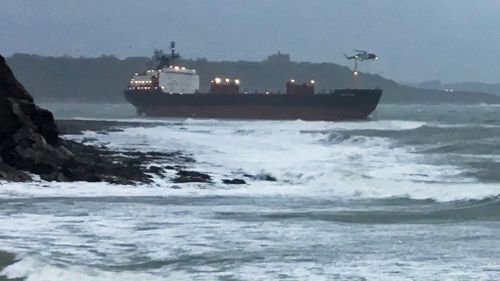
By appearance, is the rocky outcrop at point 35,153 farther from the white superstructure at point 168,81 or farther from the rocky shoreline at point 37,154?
the white superstructure at point 168,81

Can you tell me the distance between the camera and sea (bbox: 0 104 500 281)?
9.03 metres

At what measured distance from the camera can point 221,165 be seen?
23969 millimetres

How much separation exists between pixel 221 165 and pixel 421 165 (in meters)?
5.78

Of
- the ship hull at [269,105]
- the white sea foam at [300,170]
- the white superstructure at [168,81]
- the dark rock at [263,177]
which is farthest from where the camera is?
the white superstructure at [168,81]

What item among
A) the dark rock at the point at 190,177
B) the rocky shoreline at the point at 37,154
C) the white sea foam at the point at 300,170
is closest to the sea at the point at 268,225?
the white sea foam at the point at 300,170

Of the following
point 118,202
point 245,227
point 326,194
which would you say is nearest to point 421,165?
point 326,194

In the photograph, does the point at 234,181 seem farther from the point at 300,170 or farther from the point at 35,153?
the point at 35,153

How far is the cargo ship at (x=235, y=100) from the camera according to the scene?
59.8 m

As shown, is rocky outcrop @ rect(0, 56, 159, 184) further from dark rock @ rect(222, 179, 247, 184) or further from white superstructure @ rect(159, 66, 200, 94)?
white superstructure @ rect(159, 66, 200, 94)

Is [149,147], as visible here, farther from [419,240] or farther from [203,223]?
[419,240]

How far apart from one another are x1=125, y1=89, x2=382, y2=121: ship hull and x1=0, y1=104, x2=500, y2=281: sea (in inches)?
1388

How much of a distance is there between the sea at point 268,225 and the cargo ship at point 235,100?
35315 millimetres

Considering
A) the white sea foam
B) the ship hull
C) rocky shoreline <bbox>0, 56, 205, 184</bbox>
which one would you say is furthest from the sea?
the ship hull

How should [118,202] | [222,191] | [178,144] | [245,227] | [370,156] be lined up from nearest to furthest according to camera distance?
[245,227], [118,202], [222,191], [370,156], [178,144]
